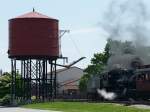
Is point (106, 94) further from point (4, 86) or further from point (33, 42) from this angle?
point (4, 86)

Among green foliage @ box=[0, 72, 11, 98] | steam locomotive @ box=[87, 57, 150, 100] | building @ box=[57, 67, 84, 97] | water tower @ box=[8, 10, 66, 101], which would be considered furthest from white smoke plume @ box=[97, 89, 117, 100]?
building @ box=[57, 67, 84, 97]

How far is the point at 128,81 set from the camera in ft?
174

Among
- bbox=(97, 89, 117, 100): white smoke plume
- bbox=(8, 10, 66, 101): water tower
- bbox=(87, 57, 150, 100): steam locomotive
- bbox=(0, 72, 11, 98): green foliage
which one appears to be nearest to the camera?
bbox=(87, 57, 150, 100): steam locomotive

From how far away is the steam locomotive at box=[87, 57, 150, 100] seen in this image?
4919 centimetres

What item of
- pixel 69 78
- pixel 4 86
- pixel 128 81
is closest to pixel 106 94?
pixel 128 81

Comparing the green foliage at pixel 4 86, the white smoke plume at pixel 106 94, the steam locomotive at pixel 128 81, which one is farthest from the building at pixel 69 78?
the steam locomotive at pixel 128 81

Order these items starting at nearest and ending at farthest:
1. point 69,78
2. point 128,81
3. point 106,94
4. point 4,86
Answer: point 128,81, point 106,94, point 4,86, point 69,78

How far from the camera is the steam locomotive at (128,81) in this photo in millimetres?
49188

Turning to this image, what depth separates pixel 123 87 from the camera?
177ft

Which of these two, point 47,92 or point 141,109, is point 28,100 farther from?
point 141,109

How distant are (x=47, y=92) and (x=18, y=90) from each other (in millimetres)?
9138

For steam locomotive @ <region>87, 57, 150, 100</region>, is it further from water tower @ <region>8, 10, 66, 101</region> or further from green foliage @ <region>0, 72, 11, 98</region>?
green foliage @ <region>0, 72, 11, 98</region>

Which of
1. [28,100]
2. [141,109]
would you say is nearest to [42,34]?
[28,100]

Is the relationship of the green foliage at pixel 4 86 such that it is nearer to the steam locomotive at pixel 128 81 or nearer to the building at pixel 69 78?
the building at pixel 69 78
